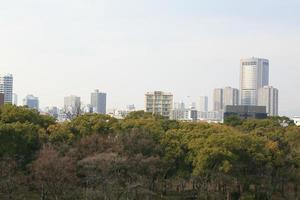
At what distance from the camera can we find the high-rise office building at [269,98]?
14839cm

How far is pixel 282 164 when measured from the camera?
27734 millimetres

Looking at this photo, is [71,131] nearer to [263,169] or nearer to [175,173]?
[175,173]

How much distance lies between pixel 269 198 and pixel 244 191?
1284mm

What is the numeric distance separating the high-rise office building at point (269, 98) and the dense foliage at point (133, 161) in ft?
397

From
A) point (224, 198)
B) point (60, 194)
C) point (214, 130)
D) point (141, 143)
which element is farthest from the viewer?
point (214, 130)

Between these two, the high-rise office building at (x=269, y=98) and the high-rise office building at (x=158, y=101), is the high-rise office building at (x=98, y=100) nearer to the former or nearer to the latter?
the high-rise office building at (x=269, y=98)

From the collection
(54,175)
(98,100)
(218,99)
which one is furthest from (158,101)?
(218,99)

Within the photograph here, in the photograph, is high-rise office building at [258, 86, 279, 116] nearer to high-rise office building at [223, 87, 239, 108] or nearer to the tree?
high-rise office building at [223, 87, 239, 108]

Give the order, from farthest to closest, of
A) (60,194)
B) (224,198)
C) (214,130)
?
(214,130) < (224,198) < (60,194)

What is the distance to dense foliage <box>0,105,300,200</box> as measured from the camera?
71.3 feet

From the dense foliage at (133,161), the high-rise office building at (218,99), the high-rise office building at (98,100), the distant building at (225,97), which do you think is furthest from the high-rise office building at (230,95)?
the dense foliage at (133,161)

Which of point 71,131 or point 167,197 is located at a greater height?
point 71,131

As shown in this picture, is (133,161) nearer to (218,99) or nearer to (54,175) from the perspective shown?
(54,175)

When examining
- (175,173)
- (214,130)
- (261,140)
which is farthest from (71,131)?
(261,140)
